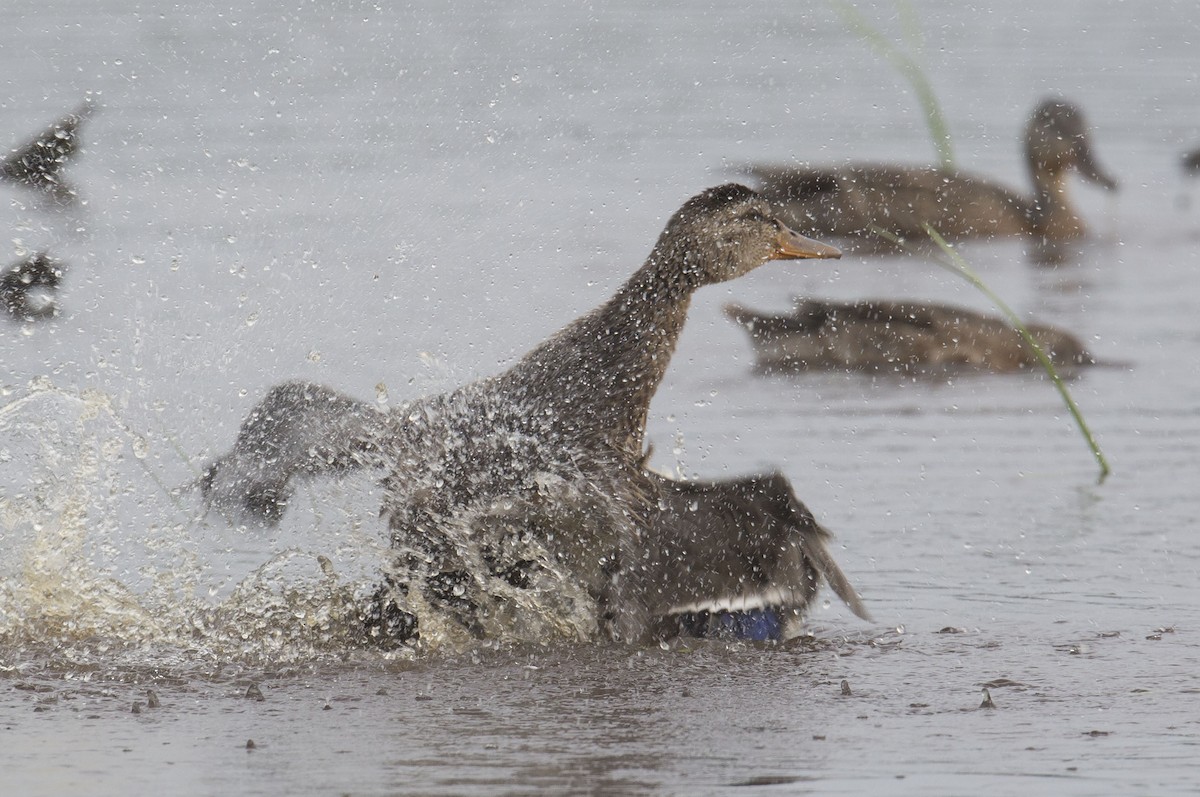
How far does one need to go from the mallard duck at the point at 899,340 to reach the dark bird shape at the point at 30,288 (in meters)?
3.30

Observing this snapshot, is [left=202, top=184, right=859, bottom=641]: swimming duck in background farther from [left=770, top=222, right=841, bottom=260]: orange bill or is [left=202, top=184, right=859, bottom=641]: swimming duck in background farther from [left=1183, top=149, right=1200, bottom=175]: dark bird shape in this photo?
[left=1183, top=149, right=1200, bottom=175]: dark bird shape

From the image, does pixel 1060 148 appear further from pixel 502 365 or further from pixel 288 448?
pixel 288 448

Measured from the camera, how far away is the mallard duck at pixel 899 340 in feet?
29.7

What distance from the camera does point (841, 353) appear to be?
915cm

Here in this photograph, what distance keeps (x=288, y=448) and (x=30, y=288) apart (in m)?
3.67

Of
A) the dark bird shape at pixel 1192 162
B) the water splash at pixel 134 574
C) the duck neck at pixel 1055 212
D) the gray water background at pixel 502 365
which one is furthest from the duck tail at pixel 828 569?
the dark bird shape at pixel 1192 162

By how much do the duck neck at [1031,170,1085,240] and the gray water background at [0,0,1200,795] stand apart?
0.67 ft

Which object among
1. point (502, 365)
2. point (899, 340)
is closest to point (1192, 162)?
point (899, 340)

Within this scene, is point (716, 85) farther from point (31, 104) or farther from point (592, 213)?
point (31, 104)

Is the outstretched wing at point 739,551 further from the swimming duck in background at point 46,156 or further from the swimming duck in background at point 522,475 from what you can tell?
the swimming duck in background at point 46,156

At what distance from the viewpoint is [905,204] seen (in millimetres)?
12180

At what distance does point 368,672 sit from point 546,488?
2.48ft

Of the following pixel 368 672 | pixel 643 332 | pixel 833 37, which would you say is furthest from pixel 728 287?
pixel 833 37

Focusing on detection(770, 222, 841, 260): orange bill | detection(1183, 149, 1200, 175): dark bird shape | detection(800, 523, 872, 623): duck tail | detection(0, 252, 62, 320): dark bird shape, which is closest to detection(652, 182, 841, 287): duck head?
detection(770, 222, 841, 260): orange bill
